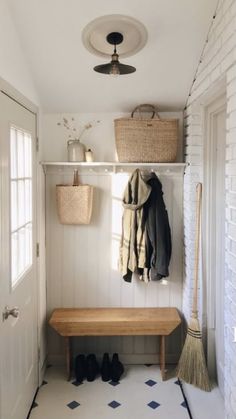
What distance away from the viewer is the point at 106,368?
310 centimetres

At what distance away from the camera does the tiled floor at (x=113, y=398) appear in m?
2.66

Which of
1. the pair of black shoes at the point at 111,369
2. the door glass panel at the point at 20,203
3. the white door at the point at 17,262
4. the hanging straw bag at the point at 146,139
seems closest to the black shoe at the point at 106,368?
the pair of black shoes at the point at 111,369

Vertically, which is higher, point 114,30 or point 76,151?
point 114,30

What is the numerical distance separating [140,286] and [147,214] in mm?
664

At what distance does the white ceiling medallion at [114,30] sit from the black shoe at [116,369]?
232 cm

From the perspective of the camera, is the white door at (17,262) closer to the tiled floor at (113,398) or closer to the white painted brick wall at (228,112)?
the tiled floor at (113,398)

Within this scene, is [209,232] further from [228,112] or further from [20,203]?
[20,203]

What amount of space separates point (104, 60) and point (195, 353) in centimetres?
215

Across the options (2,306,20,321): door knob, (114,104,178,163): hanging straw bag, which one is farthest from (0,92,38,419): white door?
(114,104,178,163): hanging straw bag

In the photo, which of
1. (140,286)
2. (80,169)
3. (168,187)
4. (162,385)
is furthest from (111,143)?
(162,385)

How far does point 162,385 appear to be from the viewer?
3.00m

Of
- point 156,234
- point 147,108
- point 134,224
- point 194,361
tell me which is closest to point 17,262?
point 134,224

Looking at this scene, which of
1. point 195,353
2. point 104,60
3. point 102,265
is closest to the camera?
point 104,60

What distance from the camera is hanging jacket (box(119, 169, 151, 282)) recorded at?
3051 mm
